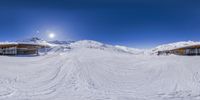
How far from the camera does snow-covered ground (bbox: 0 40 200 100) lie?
12.5 meters

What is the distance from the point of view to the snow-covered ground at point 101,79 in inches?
491

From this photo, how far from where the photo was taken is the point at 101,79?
50.5 ft

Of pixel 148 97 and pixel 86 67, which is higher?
pixel 86 67

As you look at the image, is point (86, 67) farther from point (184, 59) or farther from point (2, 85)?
point (184, 59)

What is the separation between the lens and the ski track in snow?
12.5 meters

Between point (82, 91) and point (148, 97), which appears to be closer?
A: point (148, 97)

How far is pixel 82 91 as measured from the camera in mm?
13086

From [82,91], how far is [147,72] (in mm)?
5608

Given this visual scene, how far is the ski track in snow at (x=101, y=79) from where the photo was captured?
12.5 m

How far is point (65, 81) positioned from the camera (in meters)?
14.7

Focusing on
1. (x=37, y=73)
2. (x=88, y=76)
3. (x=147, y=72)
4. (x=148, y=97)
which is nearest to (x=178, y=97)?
(x=148, y=97)

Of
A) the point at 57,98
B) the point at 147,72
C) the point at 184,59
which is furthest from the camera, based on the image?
the point at 184,59

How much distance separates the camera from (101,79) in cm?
1539

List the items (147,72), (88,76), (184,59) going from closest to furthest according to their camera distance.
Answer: (88,76) → (147,72) → (184,59)
